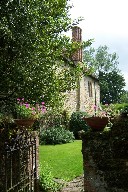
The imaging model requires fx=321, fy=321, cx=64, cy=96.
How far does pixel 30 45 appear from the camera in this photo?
784 centimetres

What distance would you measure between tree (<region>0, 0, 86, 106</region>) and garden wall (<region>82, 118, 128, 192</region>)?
2.94 meters

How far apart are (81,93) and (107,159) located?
79.4ft

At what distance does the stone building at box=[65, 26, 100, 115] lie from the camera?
26.9m

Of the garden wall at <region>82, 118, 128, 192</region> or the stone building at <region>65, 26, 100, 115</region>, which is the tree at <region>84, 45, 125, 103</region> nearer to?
the stone building at <region>65, 26, 100, 115</region>

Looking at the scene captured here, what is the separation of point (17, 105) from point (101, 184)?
4.45 metres

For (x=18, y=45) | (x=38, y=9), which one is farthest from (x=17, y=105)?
(x=38, y=9)

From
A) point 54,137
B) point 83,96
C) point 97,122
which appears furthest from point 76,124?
point 97,122

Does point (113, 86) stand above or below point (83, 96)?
above

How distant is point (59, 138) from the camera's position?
18828 millimetres

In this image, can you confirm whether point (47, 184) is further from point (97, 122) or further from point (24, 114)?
point (97, 122)

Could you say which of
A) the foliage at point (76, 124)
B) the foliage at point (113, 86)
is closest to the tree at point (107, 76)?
the foliage at point (113, 86)

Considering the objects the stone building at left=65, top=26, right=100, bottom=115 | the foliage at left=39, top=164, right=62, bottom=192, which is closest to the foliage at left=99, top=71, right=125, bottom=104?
the stone building at left=65, top=26, right=100, bottom=115

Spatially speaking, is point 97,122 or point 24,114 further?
point 24,114

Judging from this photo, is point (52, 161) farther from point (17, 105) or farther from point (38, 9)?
point (38, 9)
